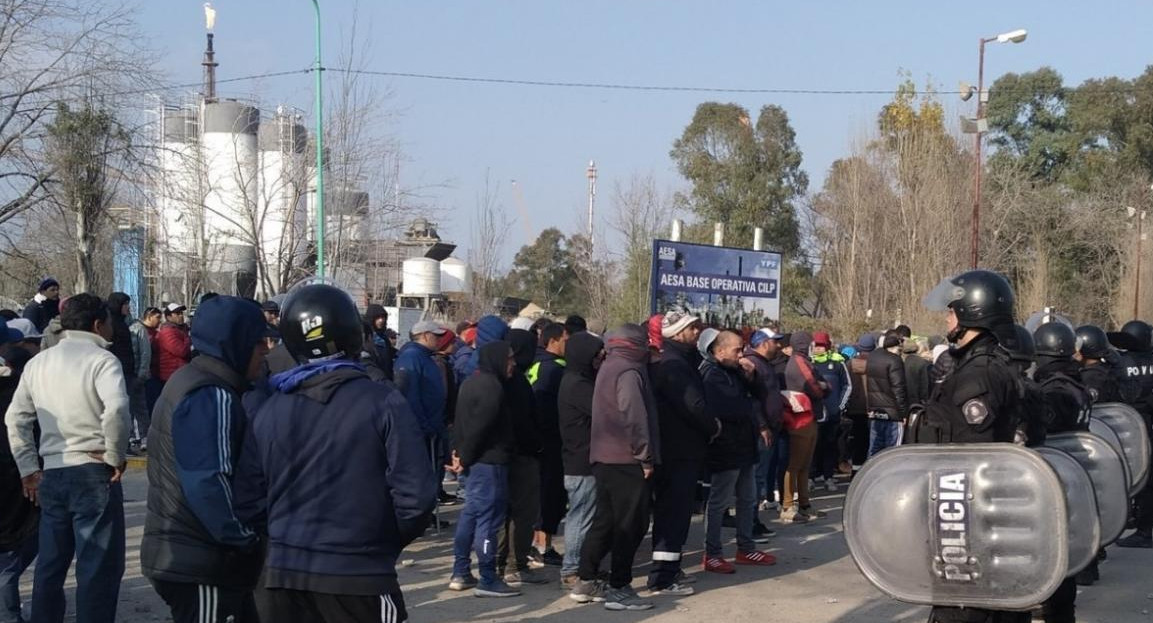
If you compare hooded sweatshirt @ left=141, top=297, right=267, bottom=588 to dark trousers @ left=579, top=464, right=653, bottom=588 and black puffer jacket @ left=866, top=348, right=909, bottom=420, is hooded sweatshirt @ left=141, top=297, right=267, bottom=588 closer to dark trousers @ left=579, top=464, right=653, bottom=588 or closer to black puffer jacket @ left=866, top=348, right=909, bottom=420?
dark trousers @ left=579, top=464, right=653, bottom=588

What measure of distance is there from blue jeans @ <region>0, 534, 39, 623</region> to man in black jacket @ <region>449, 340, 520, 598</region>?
290 cm

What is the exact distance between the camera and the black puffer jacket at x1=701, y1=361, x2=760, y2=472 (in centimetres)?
977

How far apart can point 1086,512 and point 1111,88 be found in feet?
199

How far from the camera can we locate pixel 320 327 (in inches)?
178

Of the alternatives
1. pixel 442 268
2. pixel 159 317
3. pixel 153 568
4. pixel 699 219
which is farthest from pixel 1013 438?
pixel 699 219

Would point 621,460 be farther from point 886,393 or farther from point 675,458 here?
point 886,393

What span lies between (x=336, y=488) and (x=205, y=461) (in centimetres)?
67

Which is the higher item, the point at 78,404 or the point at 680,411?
the point at 78,404

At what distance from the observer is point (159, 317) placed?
52.4ft

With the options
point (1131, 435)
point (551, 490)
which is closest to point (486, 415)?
point (551, 490)

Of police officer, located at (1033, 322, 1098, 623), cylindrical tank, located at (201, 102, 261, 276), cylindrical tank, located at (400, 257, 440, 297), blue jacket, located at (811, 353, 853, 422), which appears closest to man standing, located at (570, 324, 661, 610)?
police officer, located at (1033, 322, 1098, 623)

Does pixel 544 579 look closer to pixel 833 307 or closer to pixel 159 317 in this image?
pixel 159 317

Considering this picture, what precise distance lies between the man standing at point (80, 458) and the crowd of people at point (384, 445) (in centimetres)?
1

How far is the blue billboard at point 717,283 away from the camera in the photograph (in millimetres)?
16175
